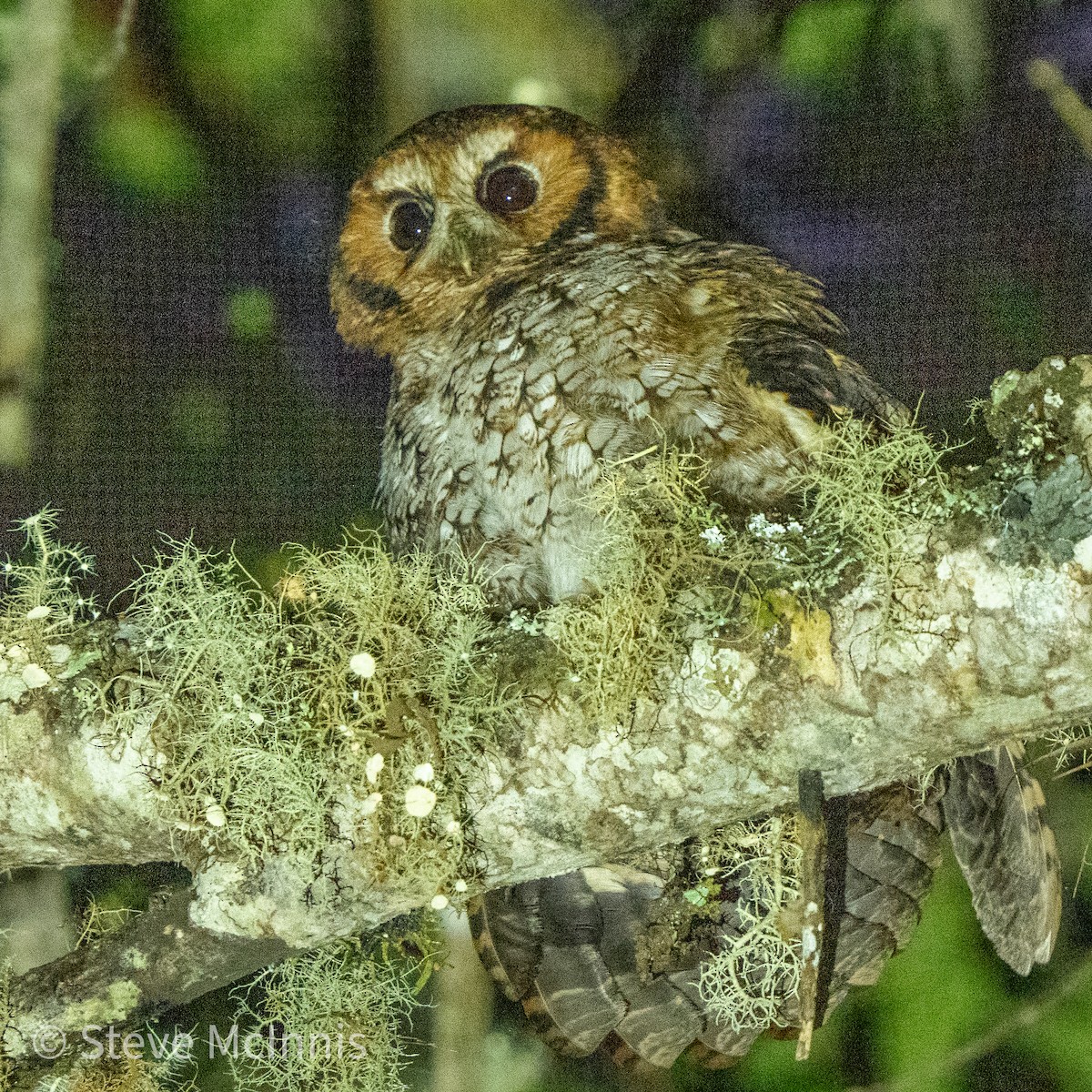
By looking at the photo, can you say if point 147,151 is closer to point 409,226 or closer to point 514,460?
point 409,226

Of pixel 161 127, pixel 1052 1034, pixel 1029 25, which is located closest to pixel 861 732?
pixel 1052 1034

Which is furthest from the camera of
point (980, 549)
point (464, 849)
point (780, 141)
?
point (780, 141)

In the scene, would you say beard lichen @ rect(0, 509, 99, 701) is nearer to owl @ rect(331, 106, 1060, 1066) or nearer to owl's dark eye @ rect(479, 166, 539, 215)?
owl @ rect(331, 106, 1060, 1066)

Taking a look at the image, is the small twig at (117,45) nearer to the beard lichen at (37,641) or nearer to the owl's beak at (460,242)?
the owl's beak at (460,242)

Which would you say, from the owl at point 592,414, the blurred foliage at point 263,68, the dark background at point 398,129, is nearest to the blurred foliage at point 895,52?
the dark background at point 398,129

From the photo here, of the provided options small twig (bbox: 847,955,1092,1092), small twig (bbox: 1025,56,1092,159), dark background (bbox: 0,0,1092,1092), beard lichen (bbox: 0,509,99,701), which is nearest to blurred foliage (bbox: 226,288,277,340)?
dark background (bbox: 0,0,1092,1092)

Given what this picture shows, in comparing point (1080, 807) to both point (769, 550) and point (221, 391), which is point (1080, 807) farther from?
point (221, 391)
